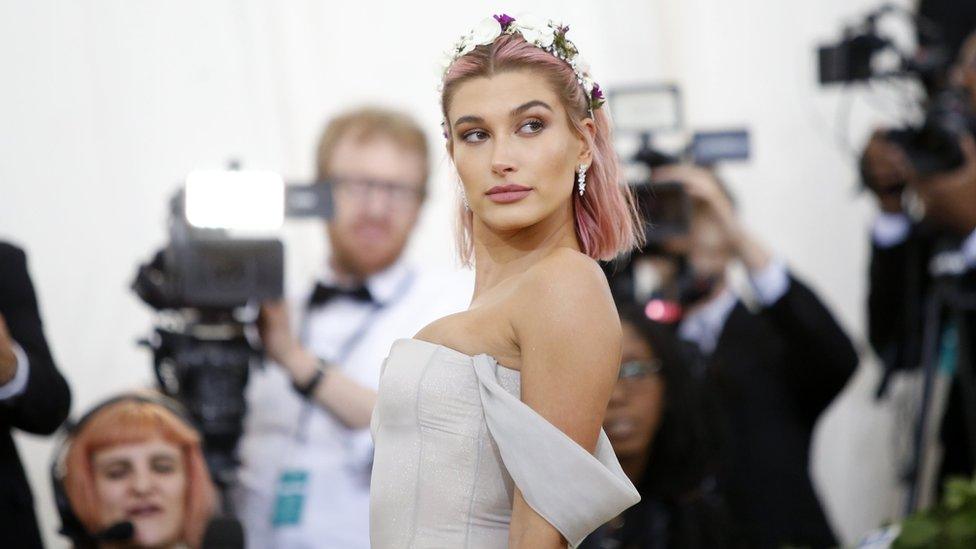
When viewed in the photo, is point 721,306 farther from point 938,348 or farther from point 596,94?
point 596,94

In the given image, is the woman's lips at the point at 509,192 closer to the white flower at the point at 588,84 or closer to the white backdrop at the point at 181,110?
the white flower at the point at 588,84

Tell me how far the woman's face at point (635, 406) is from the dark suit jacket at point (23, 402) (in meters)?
1.25

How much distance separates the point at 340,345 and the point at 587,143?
1.62 meters

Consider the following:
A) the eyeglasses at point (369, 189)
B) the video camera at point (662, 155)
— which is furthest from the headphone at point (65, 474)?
the video camera at point (662, 155)

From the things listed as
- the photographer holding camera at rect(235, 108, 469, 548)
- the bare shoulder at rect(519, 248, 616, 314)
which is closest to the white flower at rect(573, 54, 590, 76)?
the bare shoulder at rect(519, 248, 616, 314)

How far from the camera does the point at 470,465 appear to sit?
5.11 ft

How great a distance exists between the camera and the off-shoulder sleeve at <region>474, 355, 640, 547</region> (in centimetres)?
152

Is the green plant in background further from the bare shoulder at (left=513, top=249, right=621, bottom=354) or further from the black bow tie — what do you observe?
the black bow tie

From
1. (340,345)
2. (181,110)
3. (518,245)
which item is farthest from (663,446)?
(181,110)

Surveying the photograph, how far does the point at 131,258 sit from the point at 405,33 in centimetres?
105

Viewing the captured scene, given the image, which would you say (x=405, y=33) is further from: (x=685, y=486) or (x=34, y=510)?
(x=34, y=510)

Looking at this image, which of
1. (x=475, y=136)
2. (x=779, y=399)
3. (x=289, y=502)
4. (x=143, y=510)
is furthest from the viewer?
(x=779, y=399)

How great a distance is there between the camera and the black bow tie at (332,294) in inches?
126

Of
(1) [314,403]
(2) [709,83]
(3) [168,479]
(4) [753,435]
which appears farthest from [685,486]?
(2) [709,83]
